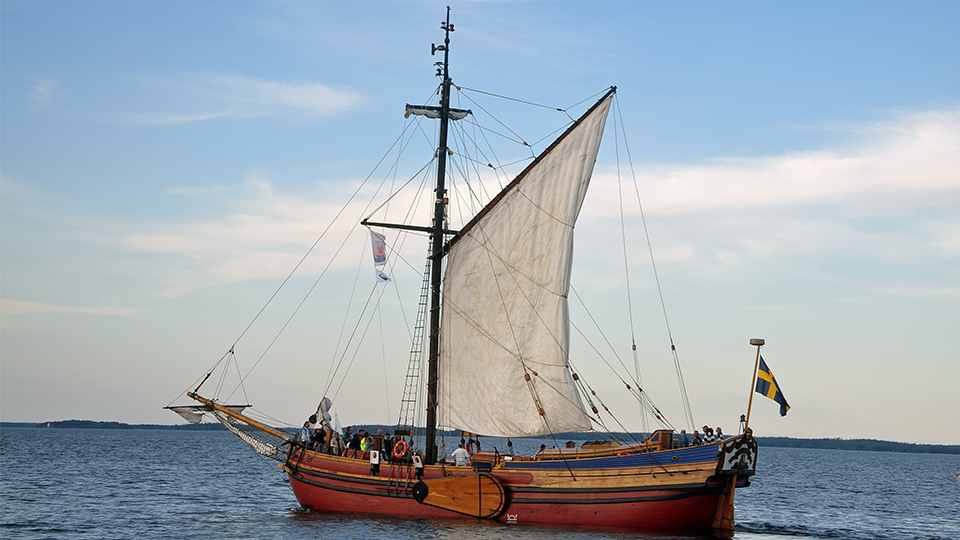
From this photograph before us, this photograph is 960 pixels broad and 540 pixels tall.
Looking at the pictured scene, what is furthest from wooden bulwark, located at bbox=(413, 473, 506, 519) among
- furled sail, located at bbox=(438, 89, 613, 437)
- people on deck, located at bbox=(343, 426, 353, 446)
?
people on deck, located at bbox=(343, 426, 353, 446)

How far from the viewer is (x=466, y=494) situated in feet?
101

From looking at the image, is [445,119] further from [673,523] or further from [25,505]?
[25,505]

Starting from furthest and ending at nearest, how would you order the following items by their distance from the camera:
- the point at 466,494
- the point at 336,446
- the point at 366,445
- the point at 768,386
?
the point at 336,446, the point at 366,445, the point at 466,494, the point at 768,386

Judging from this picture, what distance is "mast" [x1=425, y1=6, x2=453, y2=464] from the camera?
3459 cm

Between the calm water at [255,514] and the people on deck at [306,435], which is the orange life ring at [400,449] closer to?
the calm water at [255,514]

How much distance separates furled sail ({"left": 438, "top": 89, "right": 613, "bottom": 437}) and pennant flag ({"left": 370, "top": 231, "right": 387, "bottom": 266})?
301 centimetres

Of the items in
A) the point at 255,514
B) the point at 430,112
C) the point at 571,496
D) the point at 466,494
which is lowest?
the point at 255,514

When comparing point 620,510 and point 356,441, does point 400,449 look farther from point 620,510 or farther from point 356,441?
point 620,510

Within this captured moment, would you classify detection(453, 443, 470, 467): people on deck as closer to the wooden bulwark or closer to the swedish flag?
the wooden bulwark

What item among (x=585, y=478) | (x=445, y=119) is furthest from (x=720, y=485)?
(x=445, y=119)

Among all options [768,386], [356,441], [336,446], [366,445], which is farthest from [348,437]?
[768,386]

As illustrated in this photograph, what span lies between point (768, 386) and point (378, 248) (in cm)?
1599

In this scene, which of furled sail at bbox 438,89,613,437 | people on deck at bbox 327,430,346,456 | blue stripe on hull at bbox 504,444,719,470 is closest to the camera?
blue stripe on hull at bbox 504,444,719,470

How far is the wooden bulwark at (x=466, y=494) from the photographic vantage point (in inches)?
1201
